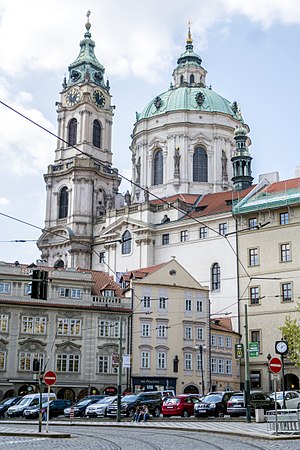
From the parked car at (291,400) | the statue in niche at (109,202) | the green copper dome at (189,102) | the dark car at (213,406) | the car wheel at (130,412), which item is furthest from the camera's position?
the green copper dome at (189,102)

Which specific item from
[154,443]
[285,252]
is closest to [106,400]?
[154,443]

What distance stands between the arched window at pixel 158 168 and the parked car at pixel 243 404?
172 feet

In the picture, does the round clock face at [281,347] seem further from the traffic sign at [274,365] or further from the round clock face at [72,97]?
the round clock face at [72,97]

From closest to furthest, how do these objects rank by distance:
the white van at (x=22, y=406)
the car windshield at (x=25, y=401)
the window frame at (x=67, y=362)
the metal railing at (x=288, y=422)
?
the metal railing at (x=288, y=422), the white van at (x=22, y=406), the car windshield at (x=25, y=401), the window frame at (x=67, y=362)

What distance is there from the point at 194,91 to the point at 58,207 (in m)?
23.5

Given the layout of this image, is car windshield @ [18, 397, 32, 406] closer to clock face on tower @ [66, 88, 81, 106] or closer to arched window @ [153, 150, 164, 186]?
arched window @ [153, 150, 164, 186]

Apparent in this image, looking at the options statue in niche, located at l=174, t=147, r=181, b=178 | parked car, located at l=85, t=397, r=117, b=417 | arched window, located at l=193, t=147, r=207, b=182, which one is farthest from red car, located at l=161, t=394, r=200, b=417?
arched window, located at l=193, t=147, r=207, b=182

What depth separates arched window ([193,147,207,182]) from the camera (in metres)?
87.5

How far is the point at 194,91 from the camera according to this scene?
9219 cm

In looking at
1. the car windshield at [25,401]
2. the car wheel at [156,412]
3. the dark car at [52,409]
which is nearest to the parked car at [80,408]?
the dark car at [52,409]

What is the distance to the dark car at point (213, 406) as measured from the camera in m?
37.7

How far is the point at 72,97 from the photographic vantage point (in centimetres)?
9281

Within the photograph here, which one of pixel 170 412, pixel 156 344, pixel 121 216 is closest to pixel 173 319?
pixel 156 344

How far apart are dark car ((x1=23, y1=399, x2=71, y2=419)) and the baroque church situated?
33.0 m
